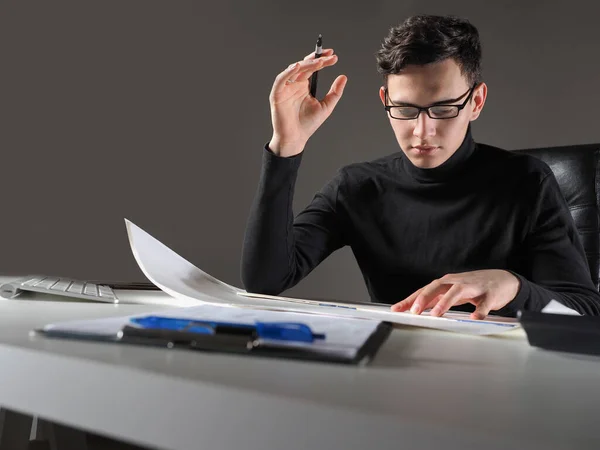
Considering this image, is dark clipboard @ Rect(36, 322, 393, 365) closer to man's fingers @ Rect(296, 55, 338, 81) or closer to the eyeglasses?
man's fingers @ Rect(296, 55, 338, 81)

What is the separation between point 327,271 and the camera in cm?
288

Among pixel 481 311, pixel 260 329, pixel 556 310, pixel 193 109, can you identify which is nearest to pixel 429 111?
pixel 481 311

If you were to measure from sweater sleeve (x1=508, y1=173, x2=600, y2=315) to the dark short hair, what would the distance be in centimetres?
31

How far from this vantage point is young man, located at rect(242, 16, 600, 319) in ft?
3.70

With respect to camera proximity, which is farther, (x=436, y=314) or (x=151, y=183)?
(x=151, y=183)

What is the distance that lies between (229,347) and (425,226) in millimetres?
1007

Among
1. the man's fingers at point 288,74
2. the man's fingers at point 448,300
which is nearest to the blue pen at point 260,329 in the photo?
the man's fingers at point 448,300

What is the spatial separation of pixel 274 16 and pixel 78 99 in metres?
0.96

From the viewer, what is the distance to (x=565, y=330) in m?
0.45

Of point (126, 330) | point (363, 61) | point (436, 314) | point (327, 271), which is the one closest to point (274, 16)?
point (363, 61)

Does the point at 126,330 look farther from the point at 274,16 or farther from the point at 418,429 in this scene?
the point at 274,16

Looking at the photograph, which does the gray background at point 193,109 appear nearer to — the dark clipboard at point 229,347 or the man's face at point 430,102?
the man's face at point 430,102

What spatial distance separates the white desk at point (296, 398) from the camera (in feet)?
0.82

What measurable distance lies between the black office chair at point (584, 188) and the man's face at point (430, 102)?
297 mm
